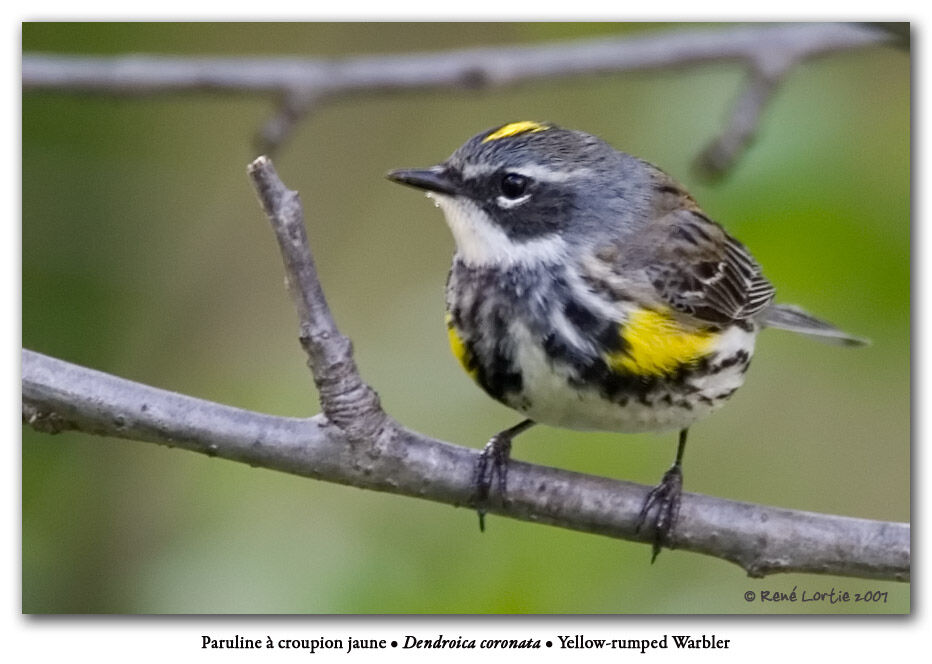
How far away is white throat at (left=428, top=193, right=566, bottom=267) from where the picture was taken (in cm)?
313

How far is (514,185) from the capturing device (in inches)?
122

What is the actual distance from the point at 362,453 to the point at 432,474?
18 cm

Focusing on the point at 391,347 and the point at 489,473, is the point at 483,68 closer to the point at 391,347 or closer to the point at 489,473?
the point at 391,347

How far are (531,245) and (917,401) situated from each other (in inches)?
44.6

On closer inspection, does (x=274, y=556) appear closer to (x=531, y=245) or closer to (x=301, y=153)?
(x=531, y=245)

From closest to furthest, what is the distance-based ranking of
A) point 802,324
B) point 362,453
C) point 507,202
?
point 362,453
point 507,202
point 802,324

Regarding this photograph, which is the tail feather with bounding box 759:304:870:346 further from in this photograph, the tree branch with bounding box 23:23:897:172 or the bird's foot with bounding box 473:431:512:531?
the bird's foot with bounding box 473:431:512:531

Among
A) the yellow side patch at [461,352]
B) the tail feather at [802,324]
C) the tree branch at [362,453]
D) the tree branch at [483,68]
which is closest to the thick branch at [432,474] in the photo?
the tree branch at [362,453]

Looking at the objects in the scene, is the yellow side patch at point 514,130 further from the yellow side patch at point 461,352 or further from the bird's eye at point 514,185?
the yellow side patch at point 461,352

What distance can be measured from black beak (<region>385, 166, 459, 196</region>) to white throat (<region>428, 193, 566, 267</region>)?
56 mm

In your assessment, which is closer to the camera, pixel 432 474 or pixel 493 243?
pixel 432 474

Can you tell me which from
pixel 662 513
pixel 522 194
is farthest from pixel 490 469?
pixel 522 194

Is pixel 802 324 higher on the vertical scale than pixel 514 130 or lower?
lower

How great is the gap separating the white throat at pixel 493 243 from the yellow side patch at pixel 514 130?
175 mm
